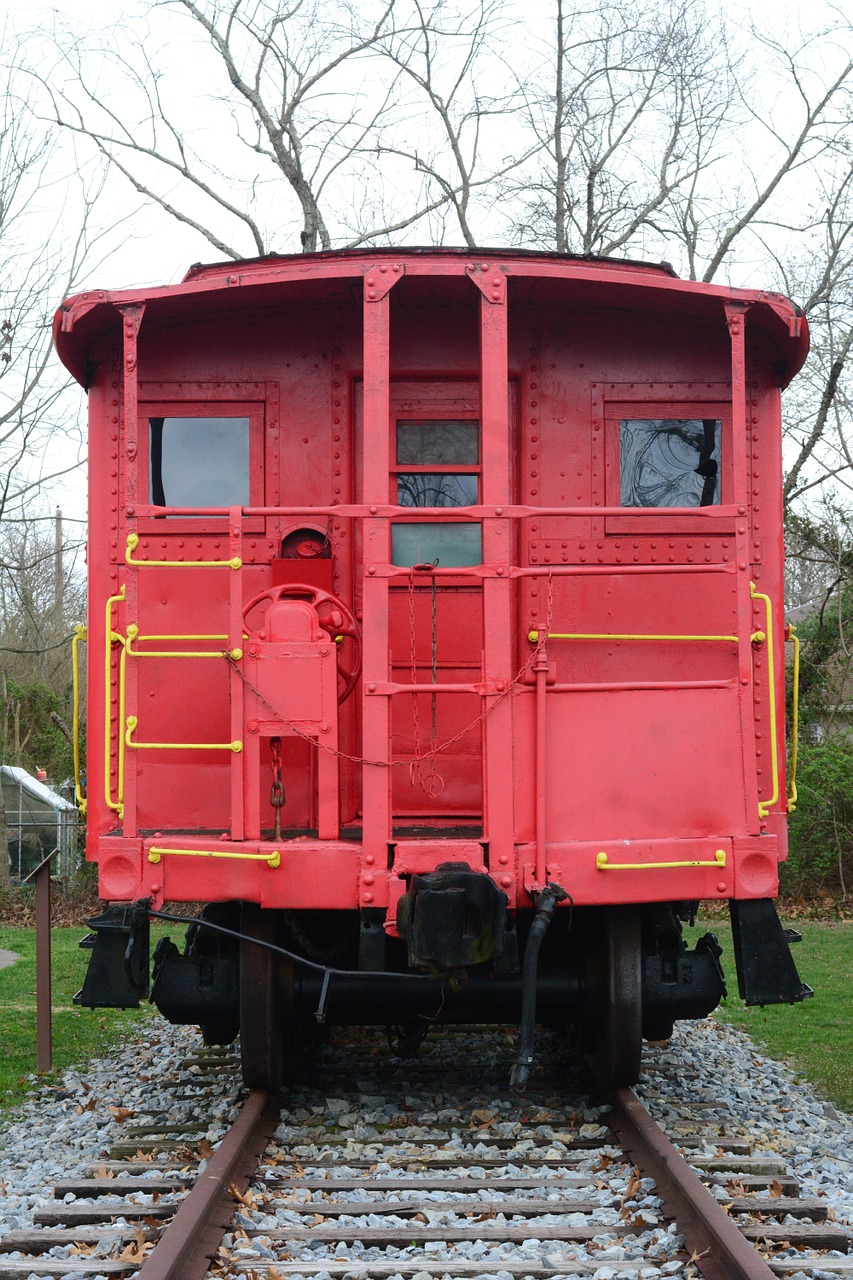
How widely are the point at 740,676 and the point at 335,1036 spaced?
404cm

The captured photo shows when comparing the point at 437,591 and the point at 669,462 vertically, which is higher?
the point at 669,462

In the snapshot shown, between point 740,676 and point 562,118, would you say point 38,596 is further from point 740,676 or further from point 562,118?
point 740,676

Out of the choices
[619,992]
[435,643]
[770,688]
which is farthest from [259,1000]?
[770,688]

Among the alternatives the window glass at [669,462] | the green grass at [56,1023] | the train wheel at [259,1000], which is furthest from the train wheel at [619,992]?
the green grass at [56,1023]

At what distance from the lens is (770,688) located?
5430 mm

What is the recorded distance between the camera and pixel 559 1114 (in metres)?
5.59

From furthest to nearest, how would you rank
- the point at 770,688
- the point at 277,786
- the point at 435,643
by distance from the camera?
1. the point at 435,643
2. the point at 770,688
3. the point at 277,786

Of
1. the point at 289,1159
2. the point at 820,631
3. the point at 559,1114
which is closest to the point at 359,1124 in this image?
the point at 289,1159

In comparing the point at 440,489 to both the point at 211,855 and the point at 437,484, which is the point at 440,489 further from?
the point at 211,855

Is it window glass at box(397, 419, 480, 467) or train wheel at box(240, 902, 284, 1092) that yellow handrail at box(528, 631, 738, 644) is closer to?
window glass at box(397, 419, 480, 467)

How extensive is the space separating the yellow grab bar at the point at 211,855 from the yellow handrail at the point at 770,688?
6.45 ft

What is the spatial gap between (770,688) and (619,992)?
1480 mm

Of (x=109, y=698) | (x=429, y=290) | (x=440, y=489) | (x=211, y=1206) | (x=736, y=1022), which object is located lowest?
(x=736, y=1022)

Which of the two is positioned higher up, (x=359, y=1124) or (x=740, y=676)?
(x=740, y=676)
